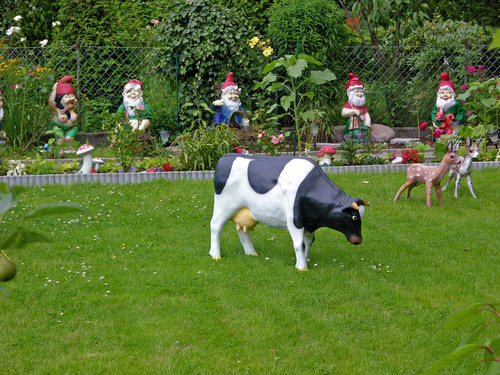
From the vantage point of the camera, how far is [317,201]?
18.4 ft

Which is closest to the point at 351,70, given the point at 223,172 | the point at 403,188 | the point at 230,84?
the point at 230,84

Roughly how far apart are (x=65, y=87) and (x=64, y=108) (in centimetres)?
40

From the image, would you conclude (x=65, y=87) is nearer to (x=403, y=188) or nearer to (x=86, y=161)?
(x=86, y=161)

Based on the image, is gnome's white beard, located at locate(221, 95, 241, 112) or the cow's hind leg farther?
gnome's white beard, located at locate(221, 95, 241, 112)

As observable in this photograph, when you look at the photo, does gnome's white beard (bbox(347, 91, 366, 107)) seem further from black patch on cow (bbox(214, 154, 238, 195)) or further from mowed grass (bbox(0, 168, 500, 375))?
black patch on cow (bbox(214, 154, 238, 195))

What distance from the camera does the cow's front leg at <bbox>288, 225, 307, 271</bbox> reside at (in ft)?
18.6

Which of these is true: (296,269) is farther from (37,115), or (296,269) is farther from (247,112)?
(37,115)

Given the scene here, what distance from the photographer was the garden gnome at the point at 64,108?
38.8ft

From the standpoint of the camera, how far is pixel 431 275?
5762 millimetres

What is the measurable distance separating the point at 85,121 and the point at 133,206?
5.38 m

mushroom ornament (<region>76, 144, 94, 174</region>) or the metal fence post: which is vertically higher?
the metal fence post

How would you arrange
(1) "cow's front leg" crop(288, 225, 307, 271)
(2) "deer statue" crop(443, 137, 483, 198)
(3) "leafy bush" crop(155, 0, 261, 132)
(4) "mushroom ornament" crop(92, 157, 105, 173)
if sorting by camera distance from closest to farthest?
(1) "cow's front leg" crop(288, 225, 307, 271), (2) "deer statue" crop(443, 137, 483, 198), (4) "mushroom ornament" crop(92, 157, 105, 173), (3) "leafy bush" crop(155, 0, 261, 132)

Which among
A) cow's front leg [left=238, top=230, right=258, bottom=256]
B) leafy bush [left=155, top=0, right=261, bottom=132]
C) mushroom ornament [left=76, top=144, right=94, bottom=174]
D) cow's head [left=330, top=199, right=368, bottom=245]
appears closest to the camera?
cow's head [left=330, top=199, right=368, bottom=245]

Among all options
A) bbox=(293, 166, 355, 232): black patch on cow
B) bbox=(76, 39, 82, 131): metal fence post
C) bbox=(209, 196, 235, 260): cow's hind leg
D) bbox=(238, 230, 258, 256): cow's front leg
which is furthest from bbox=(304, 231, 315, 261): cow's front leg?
bbox=(76, 39, 82, 131): metal fence post
